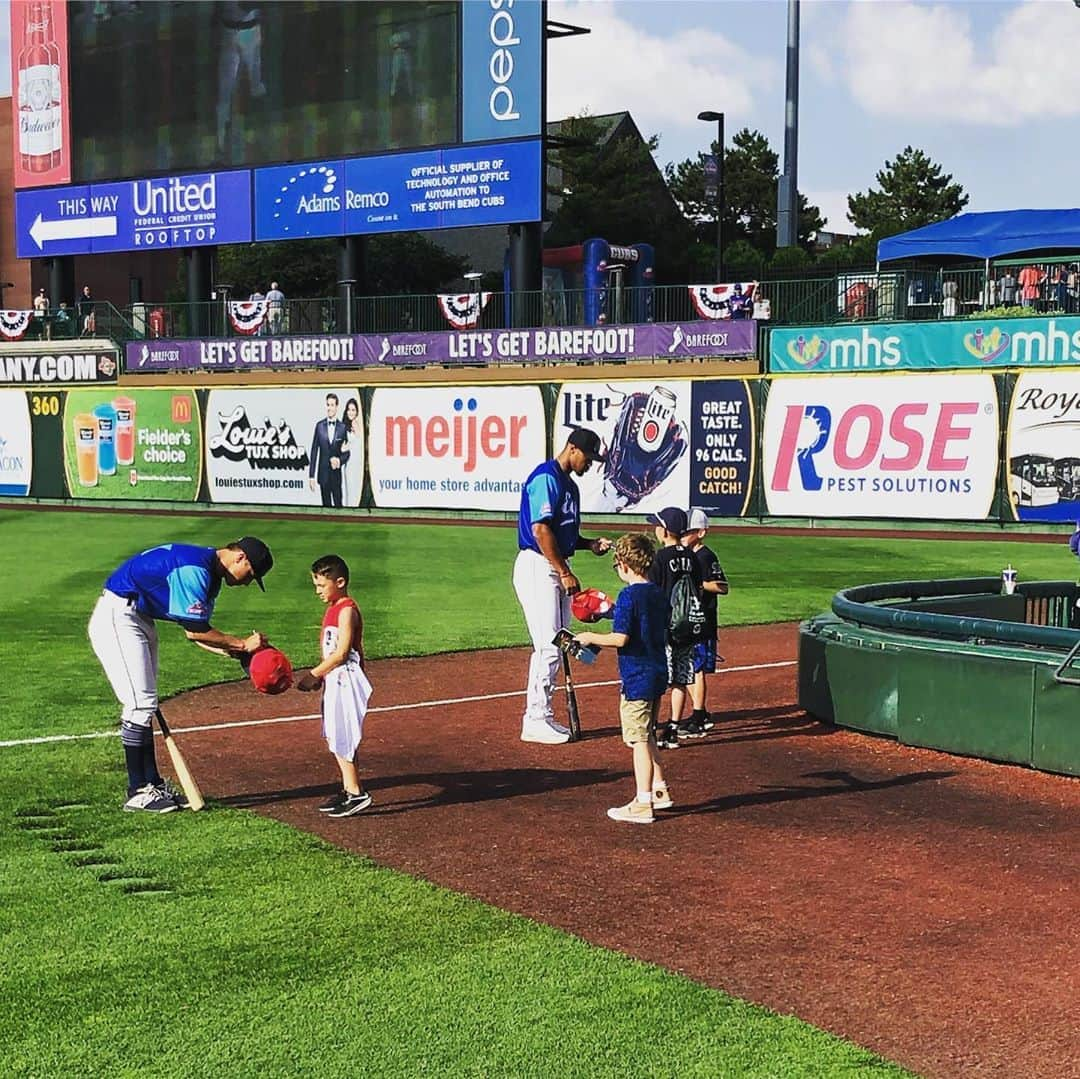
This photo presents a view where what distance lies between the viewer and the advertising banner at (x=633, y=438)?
30.3m

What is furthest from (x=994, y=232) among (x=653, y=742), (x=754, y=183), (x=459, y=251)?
(x=754, y=183)

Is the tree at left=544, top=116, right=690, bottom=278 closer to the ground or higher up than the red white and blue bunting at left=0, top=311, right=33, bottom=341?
higher up

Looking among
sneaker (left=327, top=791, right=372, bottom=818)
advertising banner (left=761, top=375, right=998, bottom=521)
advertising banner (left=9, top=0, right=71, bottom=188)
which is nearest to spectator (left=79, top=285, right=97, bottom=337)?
advertising banner (left=9, top=0, right=71, bottom=188)

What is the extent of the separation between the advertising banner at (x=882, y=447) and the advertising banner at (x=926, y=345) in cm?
42

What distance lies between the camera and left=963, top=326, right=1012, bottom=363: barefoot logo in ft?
87.7

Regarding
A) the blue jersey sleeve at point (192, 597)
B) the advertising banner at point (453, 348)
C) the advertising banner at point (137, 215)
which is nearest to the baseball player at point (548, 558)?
the blue jersey sleeve at point (192, 597)

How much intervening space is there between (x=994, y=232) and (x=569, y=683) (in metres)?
22.8

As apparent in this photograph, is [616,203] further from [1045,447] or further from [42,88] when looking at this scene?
[1045,447]

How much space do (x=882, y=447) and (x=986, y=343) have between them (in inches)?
108

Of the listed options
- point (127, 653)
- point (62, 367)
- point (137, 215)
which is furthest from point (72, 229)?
point (127, 653)

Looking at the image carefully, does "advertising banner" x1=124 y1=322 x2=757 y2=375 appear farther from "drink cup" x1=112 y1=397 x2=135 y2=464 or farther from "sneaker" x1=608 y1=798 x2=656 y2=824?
"sneaker" x1=608 y1=798 x2=656 y2=824

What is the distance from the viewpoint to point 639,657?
307 inches

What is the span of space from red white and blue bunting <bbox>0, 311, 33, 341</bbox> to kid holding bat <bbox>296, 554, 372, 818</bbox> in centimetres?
3790

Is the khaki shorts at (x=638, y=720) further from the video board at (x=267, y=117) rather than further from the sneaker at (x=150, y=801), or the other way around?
the video board at (x=267, y=117)
